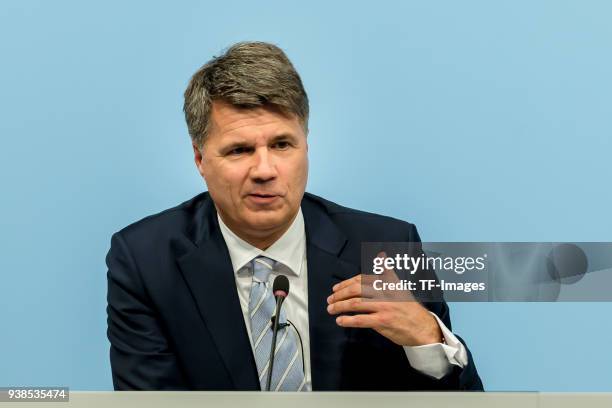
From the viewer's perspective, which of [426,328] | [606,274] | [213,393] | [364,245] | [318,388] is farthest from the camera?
[606,274]

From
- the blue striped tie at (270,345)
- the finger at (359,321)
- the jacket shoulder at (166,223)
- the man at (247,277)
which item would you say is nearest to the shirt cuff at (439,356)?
the man at (247,277)

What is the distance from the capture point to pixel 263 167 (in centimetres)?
200

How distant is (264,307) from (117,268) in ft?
1.22

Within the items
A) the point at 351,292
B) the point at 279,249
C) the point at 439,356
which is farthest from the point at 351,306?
the point at 279,249

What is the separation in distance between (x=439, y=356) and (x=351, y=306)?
247 millimetres

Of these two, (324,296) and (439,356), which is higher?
(324,296)

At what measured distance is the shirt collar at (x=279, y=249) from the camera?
6.93 feet

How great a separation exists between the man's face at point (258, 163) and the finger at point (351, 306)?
0.31 meters

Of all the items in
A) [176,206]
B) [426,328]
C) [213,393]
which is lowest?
[213,393]

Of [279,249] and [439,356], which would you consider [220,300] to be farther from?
[439,356]

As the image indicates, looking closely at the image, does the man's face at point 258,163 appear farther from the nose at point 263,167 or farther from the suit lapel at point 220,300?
the suit lapel at point 220,300

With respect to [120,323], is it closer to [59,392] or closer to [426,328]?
[59,392]

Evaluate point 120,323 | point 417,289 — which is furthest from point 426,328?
point 120,323

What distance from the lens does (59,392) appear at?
1589 mm
